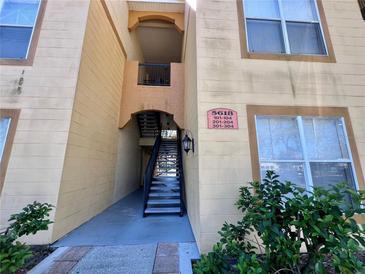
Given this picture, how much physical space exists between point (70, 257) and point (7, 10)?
491 centimetres

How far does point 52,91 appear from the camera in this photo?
3439mm

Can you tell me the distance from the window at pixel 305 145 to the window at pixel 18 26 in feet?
14.9

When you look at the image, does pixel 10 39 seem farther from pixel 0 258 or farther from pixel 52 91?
pixel 0 258

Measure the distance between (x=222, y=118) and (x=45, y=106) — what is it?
327 cm

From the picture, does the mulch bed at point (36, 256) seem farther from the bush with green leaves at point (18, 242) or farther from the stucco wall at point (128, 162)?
the stucco wall at point (128, 162)

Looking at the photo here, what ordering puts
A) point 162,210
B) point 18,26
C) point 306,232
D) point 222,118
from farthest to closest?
point 162,210, point 18,26, point 222,118, point 306,232

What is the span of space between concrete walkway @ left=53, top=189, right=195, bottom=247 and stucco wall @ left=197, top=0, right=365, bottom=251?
1.06 meters

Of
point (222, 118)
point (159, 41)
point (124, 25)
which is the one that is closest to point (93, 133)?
point (222, 118)

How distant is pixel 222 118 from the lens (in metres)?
3.00

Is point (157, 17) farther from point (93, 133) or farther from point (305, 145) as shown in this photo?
point (305, 145)

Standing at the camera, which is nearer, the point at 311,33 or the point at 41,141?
the point at 41,141

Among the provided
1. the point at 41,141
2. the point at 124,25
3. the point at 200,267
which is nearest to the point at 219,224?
the point at 200,267

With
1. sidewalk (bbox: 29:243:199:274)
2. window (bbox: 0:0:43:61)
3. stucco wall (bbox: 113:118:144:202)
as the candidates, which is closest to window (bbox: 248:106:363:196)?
sidewalk (bbox: 29:243:199:274)

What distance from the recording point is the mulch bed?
2.31 m
